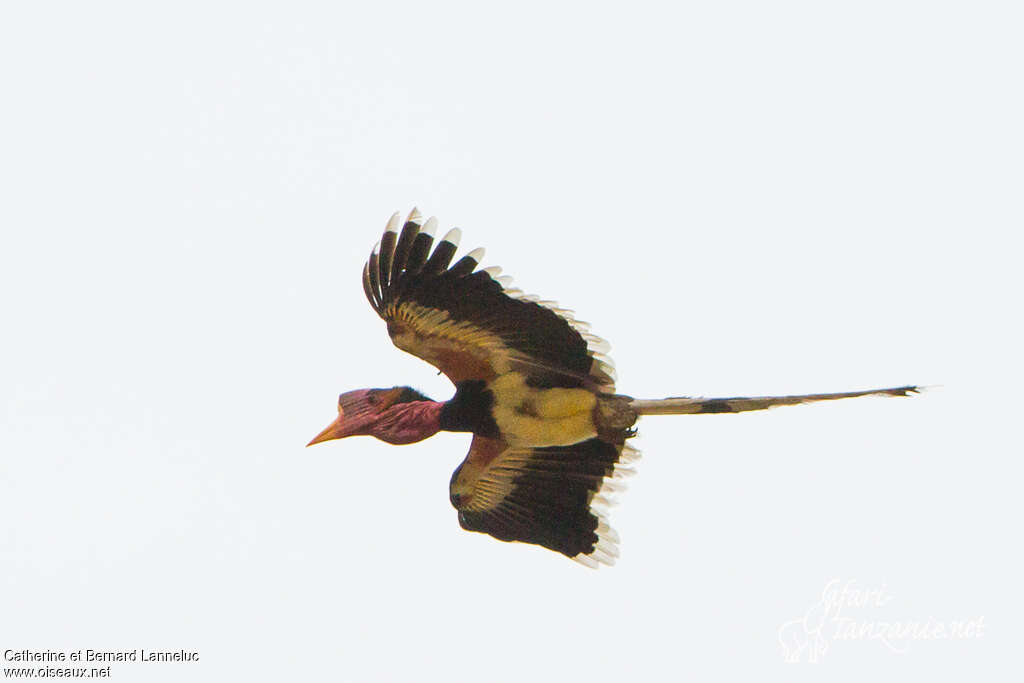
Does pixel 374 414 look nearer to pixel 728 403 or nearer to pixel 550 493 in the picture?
pixel 550 493

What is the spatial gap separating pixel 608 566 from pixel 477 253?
245 cm

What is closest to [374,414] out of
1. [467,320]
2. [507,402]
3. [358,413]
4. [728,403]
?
[358,413]

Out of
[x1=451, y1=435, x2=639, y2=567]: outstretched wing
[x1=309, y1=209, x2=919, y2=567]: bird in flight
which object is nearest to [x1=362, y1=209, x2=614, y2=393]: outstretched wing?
[x1=309, y1=209, x2=919, y2=567]: bird in flight

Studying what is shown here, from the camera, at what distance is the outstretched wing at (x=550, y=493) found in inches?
344

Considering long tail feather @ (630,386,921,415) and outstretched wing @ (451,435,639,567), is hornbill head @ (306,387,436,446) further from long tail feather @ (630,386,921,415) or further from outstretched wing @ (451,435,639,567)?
long tail feather @ (630,386,921,415)

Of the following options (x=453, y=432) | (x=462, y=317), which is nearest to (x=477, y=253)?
(x=462, y=317)

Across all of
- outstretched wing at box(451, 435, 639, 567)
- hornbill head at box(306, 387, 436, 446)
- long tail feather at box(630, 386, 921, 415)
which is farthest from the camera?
outstretched wing at box(451, 435, 639, 567)

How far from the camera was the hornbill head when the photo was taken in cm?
852

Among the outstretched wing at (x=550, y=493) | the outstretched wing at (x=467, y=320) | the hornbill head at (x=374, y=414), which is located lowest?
the outstretched wing at (x=550, y=493)

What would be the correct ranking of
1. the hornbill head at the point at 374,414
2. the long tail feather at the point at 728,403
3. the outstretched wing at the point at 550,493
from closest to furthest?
the long tail feather at the point at 728,403 → the hornbill head at the point at 374,414 → the outstretched wing at the point at 550,493

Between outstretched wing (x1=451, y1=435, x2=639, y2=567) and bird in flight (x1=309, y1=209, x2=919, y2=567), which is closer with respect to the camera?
bird in flight (x1=309, y1=209, x2=919, y2=567)

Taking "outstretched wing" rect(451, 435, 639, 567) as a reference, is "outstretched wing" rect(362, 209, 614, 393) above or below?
above

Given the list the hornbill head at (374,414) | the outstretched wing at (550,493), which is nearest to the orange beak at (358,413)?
the hornbill head at (374,414)

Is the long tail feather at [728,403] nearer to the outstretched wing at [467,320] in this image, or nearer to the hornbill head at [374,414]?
the outstretched wing at [467,320]
